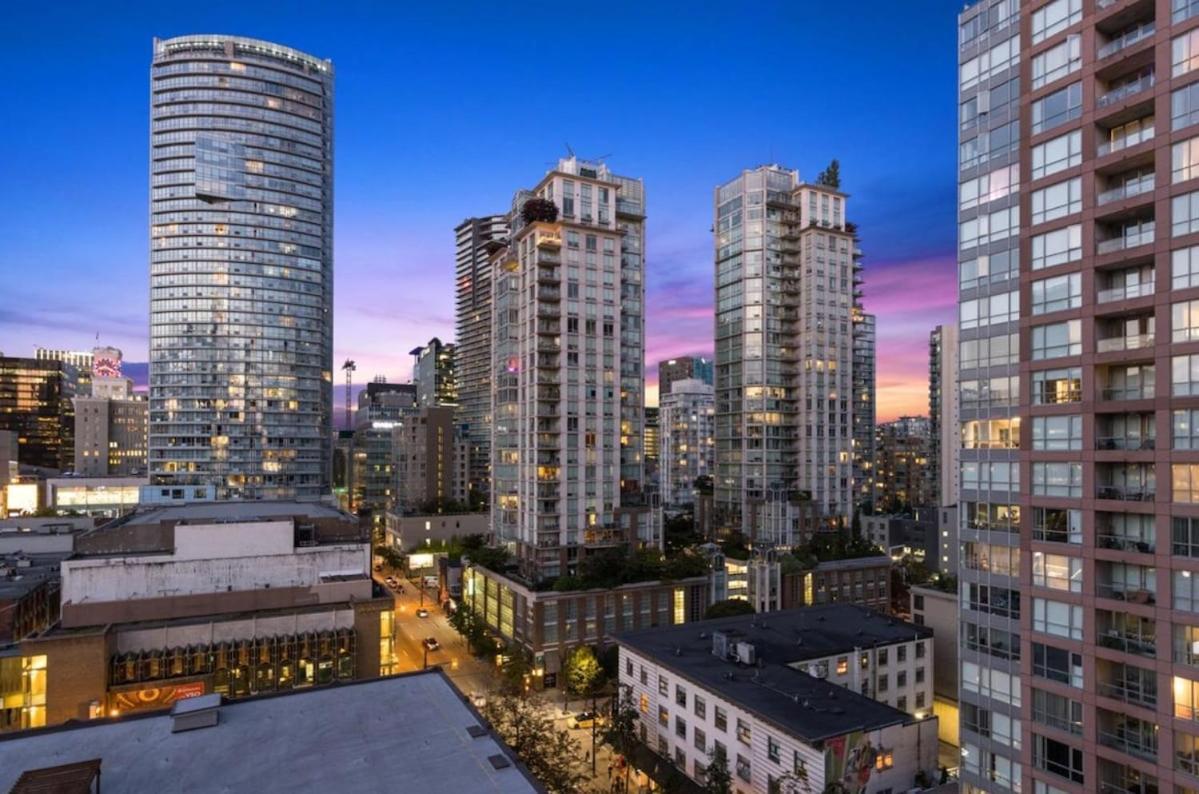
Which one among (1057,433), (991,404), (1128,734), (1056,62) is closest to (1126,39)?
(1056,62)

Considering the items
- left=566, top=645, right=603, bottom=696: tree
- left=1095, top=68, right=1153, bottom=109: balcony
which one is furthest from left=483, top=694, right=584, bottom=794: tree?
left=1095, top=68, right=1153, bottom=109: balcony

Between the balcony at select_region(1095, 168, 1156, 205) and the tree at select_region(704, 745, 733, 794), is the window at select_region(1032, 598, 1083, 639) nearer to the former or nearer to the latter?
the tree at select_region(704, 745, 733, 794)

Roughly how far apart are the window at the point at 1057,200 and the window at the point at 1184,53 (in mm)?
5984

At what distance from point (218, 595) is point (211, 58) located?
4613 inches

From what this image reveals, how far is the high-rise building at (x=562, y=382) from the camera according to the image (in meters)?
85.5

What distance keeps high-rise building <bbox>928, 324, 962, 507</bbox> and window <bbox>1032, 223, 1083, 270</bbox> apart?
97.7 m

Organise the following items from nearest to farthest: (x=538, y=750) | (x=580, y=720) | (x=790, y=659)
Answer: (x=538, y=750)
(x=790, y=659)
(x=580, y=720)

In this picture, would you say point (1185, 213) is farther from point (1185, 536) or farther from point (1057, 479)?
point (1185, 536)

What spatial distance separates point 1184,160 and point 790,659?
3971 centimetres

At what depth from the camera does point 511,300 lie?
9294 centimetres

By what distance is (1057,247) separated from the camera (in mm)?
37281

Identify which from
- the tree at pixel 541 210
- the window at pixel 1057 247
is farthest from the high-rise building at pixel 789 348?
the window at pixel 1057 247

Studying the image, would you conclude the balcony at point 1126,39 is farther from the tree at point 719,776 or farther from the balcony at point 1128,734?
the tree at point 719,776

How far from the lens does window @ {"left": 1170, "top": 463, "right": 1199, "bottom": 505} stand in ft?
103
